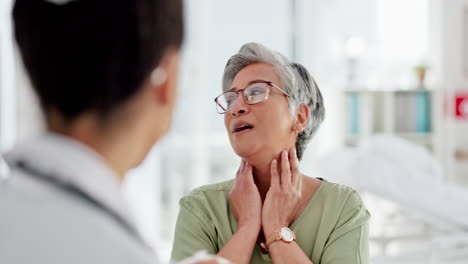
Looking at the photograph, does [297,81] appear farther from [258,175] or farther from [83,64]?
[83,64]

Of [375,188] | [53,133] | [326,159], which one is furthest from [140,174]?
[53,133]

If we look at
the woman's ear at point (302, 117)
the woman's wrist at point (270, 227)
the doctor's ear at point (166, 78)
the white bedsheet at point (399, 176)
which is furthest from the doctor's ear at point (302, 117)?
the white bedsheet at point (399, 176)

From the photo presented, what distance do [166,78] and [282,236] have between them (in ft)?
2.07

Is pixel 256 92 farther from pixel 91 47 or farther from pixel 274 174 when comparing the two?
pixel 91 47

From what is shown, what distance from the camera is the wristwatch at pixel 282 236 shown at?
116cm

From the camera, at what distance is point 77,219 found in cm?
54

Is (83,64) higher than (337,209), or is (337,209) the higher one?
(83,64)

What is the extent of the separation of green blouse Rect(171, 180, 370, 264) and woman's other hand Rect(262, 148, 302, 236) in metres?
0.05

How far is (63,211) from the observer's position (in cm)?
54

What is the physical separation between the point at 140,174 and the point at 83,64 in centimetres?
366

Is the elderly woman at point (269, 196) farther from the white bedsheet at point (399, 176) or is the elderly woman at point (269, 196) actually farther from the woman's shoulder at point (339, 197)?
the white bedsheet at point (399, 176)

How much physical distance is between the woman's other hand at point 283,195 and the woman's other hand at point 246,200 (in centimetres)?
2

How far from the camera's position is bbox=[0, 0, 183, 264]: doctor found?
0.54m

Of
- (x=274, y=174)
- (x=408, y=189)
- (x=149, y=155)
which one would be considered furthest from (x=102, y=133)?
(x=408, y=189)
